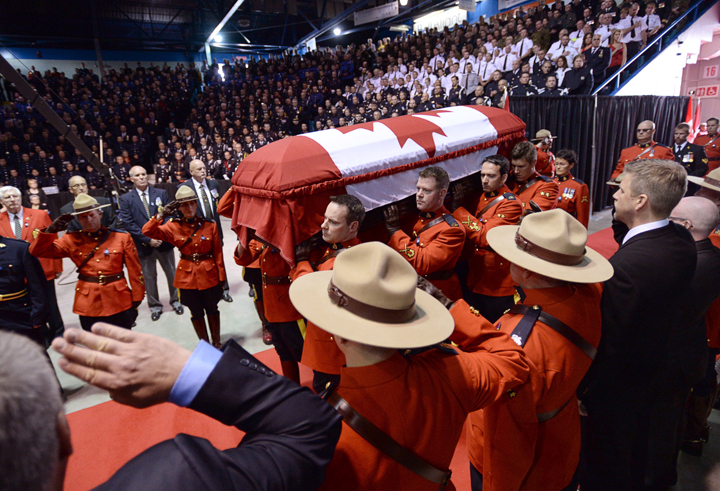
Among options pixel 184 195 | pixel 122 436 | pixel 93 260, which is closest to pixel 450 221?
pixel 184 195

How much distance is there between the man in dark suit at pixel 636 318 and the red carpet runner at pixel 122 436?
0.82 metres

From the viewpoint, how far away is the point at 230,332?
3893 mm

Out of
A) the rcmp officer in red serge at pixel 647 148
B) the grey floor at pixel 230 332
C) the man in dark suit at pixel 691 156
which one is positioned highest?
the rcmp officer in red serge at pixel 647 148

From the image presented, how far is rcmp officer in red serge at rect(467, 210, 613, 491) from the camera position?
1187mm

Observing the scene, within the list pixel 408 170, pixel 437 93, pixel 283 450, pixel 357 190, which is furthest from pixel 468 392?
pixel 437 93

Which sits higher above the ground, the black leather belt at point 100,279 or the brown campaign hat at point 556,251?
the brown campaign hat at point 556,251

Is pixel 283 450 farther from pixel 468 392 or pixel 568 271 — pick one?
pixel 568 271

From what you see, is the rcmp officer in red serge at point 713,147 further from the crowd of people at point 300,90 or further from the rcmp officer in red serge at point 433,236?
the rcmp officer in red serge at point 433,236

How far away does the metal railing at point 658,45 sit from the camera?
6.95 m

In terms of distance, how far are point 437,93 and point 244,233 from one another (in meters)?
7.62

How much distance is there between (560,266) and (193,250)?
2814 millimetres

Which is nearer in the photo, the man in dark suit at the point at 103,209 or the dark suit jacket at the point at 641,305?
the dark suit jacket at the point at 641,305

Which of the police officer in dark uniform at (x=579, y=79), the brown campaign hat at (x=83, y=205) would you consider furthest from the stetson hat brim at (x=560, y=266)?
the police officer in dark uniform at (x=579, y=79)

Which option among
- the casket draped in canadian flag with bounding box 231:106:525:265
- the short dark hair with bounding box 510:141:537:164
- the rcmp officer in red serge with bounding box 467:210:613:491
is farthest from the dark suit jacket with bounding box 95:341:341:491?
the short dark hair with bounding box 510:141:537:164
